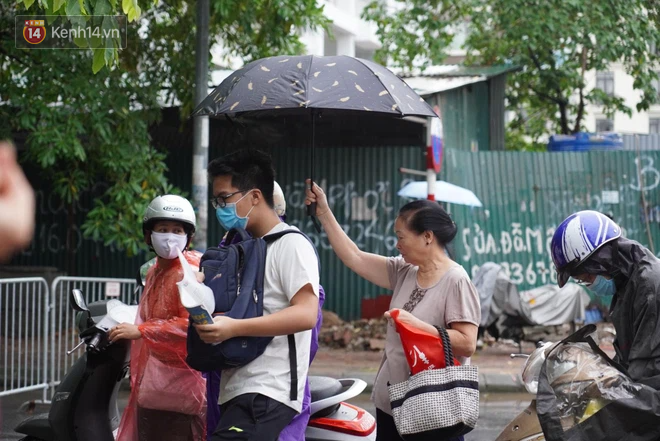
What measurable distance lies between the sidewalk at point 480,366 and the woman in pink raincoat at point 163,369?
6.02 metres

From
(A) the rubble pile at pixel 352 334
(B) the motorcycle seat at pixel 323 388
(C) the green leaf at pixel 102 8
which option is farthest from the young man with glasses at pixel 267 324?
(A) the rubble pile at pixel 352 334

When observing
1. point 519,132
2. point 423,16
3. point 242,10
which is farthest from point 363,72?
point 519,132

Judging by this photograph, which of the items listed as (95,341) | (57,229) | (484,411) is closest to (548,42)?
(57,229)

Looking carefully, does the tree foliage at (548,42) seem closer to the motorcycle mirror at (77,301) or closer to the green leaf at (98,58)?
the green leaf at (98,58)

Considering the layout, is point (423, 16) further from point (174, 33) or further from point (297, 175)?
point (174, 33)

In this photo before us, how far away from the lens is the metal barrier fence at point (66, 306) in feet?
31.4

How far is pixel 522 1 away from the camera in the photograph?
1872cm

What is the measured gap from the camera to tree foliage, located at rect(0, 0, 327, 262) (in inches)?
407

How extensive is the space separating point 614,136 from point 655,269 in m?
14.8

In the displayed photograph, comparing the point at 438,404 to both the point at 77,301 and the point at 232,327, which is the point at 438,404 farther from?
the point at 77,301

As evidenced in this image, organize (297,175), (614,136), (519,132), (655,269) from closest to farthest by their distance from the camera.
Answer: (655,269)
(297,175)
(614,136)
(519,132)

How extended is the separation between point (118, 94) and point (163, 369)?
6.82 m

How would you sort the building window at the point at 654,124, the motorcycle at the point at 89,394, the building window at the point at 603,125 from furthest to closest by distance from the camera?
the building window at the point at 654,124, the building window at the point at 603,125, the motorcycle at the point at 89,394

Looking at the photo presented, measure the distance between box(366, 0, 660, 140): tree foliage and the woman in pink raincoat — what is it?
49.1 ft
